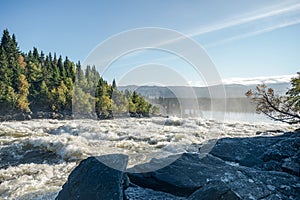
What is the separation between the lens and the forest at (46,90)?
158 feet

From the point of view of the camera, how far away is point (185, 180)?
15.9 ft

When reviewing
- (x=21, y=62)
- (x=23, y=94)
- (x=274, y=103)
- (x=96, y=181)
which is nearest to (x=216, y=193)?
(x=96, y=181)

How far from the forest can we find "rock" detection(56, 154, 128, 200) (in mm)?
37454

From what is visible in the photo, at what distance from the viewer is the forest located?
48.1 m

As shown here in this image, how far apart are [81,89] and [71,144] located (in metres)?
42.5

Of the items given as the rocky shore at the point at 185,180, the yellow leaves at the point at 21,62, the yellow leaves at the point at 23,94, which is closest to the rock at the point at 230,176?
the rocky shore at the point at 185,180

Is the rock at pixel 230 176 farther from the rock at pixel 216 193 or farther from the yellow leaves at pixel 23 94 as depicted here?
the yellow leaves at pixel 23 94

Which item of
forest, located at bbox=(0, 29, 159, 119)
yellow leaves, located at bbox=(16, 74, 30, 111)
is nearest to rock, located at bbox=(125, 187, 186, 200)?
forest, located at bbox=(0, 29, 159, 119)

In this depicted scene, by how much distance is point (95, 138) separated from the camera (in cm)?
1652

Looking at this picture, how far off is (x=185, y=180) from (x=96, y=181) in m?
1.81

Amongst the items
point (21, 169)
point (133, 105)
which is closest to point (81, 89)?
point (133, 105)

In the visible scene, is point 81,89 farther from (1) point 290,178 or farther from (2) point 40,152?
(1) point 290,178

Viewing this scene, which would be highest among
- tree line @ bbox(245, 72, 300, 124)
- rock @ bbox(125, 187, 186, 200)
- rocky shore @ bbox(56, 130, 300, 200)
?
tree line @ bbox(245, 72, 300, 124)

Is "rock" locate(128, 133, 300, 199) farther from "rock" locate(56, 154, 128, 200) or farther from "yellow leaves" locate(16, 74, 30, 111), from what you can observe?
"yellow leaves" locate(16, 74, 30, 111)
